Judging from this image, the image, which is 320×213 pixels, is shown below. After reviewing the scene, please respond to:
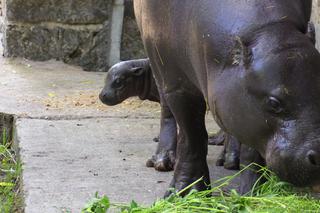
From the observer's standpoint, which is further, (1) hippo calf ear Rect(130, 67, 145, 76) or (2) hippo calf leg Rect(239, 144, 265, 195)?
(1) hippo calf ear Rect(130, 67, 145, 76)

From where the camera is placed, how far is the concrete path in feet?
12.3

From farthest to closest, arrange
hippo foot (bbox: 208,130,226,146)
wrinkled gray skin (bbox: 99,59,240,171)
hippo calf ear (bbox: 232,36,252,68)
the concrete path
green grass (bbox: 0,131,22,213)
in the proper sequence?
wrinkled gray skin (bbox: 99,59,240,171) < hippo foot (bbox: 208,130,226,146) < green grass (bbox: 0,131,22,213) < the concrete path < hippo calf ear (bbox: 232,36,252,68)

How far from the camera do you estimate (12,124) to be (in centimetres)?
540

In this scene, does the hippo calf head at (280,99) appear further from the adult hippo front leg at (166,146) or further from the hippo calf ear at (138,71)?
the hippo calf ear at (138,71)

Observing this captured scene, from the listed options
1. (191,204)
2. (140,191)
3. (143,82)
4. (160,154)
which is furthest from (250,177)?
(143,82)

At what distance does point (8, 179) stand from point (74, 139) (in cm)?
61

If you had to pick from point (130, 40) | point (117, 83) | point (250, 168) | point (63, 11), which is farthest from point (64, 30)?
point (250, 168)

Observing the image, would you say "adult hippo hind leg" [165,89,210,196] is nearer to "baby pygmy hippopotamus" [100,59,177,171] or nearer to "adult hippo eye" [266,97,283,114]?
"adult hippo eye" [266,97,283,114]

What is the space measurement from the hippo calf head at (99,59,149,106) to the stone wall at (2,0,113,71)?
6.91ft

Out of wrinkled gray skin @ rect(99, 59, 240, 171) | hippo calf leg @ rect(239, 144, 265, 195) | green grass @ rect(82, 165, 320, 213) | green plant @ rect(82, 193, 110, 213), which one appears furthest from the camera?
wrinkled gray skin @ rect(99, 59, 240, 171)

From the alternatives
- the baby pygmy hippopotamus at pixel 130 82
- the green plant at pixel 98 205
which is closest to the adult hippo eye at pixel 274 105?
the green plant at pixel 98 205

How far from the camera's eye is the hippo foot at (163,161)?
4.19 m

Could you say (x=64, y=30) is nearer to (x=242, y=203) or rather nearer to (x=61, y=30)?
(x=61, y=30)

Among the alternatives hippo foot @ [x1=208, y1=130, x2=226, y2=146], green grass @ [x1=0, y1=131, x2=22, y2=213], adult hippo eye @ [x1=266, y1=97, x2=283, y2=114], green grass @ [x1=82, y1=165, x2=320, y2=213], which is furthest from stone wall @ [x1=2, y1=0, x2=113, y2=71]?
adult hippo eye @ [x1=266, y1=97, x2=283, y2=114]
